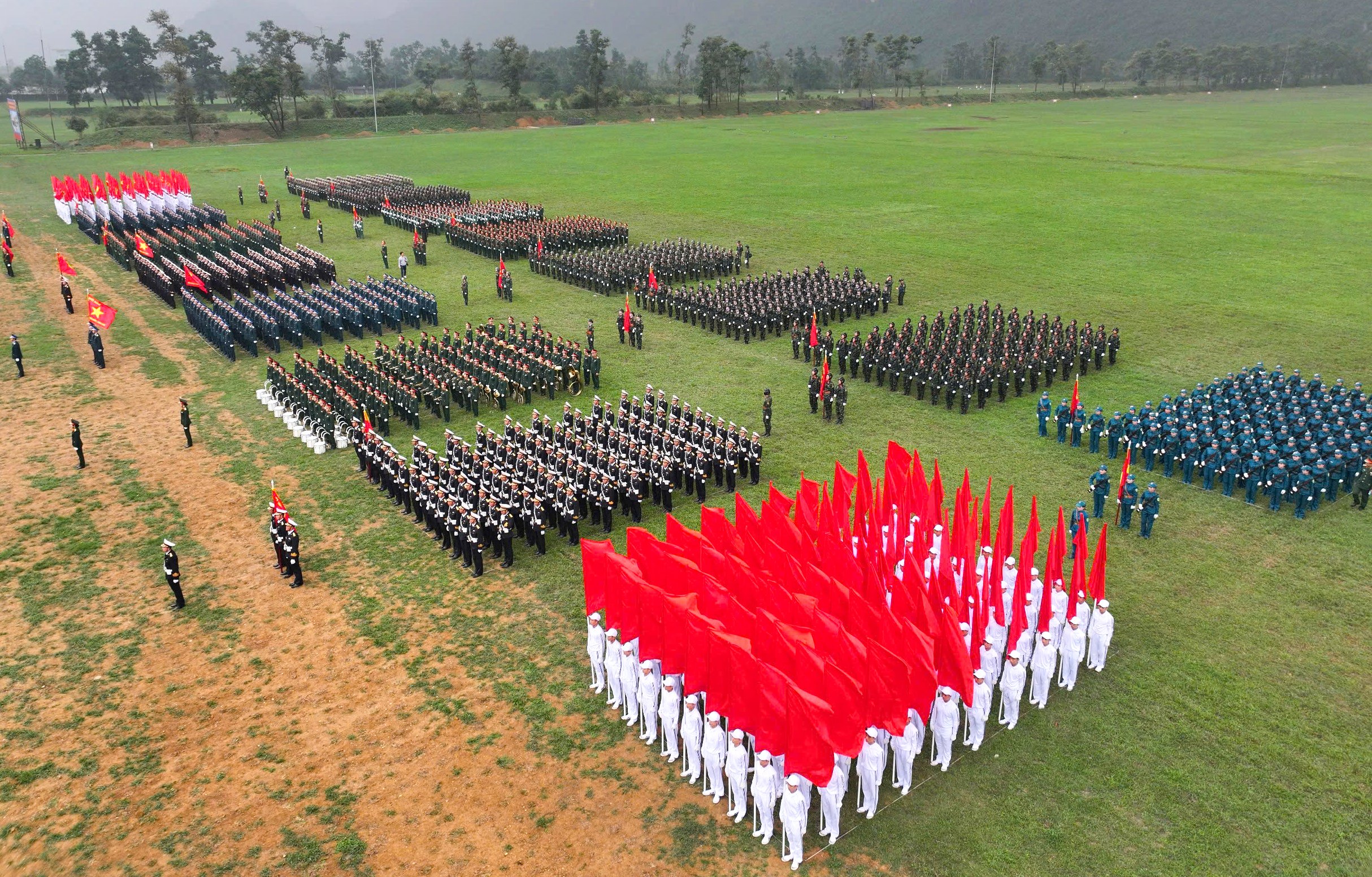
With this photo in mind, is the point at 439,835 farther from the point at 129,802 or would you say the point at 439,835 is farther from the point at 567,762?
the point at 129,802

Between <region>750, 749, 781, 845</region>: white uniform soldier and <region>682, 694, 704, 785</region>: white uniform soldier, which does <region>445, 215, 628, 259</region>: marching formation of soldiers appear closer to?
<region>682, 694, 704, 785</region>: white uniform soldier

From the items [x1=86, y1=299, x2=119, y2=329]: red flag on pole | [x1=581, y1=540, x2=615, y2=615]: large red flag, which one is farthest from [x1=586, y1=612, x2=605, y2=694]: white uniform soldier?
[x1=86, y1=299, x2=119, y2=329]: red flag on pole

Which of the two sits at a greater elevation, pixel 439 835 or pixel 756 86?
pixel 756 86

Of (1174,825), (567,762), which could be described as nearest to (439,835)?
(567,762)

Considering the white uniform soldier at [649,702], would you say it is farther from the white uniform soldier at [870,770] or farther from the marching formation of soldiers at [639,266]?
the marching formation of soldiers at [639,266]

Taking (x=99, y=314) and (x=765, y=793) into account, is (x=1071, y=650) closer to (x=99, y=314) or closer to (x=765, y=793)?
(x=765, y=793)

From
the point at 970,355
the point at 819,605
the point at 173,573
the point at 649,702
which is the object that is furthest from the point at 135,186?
the point at 819,605
